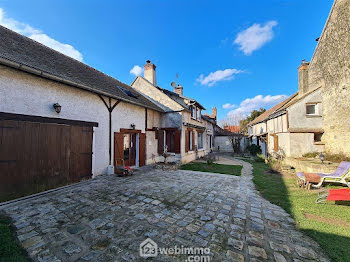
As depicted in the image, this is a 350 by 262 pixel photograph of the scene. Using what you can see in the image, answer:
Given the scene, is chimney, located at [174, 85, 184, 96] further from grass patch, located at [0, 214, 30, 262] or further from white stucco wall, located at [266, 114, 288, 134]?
grass patch, located at [0, 214, 30, 262]

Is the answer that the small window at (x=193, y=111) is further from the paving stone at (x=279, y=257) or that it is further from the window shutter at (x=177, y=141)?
the paving stone at (x=279, y=257)

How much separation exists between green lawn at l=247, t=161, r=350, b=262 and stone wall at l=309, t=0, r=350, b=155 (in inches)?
255

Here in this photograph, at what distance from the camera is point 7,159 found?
4.31m

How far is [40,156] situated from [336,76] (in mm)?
16293

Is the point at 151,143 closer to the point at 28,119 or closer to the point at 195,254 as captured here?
the point at 28,119

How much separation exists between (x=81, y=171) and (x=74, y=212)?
291 centimetres

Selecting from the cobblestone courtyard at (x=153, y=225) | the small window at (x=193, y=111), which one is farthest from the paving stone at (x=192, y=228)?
the small window at (x=193, y=111)

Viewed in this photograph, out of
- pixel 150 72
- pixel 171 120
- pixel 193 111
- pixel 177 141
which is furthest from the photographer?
pixel 193 111

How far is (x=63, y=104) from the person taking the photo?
571 cm

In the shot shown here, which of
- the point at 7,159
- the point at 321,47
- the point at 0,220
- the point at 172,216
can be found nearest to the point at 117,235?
the point at 172,216

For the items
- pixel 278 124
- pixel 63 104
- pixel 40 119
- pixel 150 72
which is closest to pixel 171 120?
pixel 150 72

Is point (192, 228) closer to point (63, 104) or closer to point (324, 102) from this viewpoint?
point (63, 104)

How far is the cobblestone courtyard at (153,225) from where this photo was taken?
2500 millimetres

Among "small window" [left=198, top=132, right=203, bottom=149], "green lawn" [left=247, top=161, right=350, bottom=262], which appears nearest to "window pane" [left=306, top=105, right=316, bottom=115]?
"green lawn" [left=247, top=161, right=350, bottom=262]
